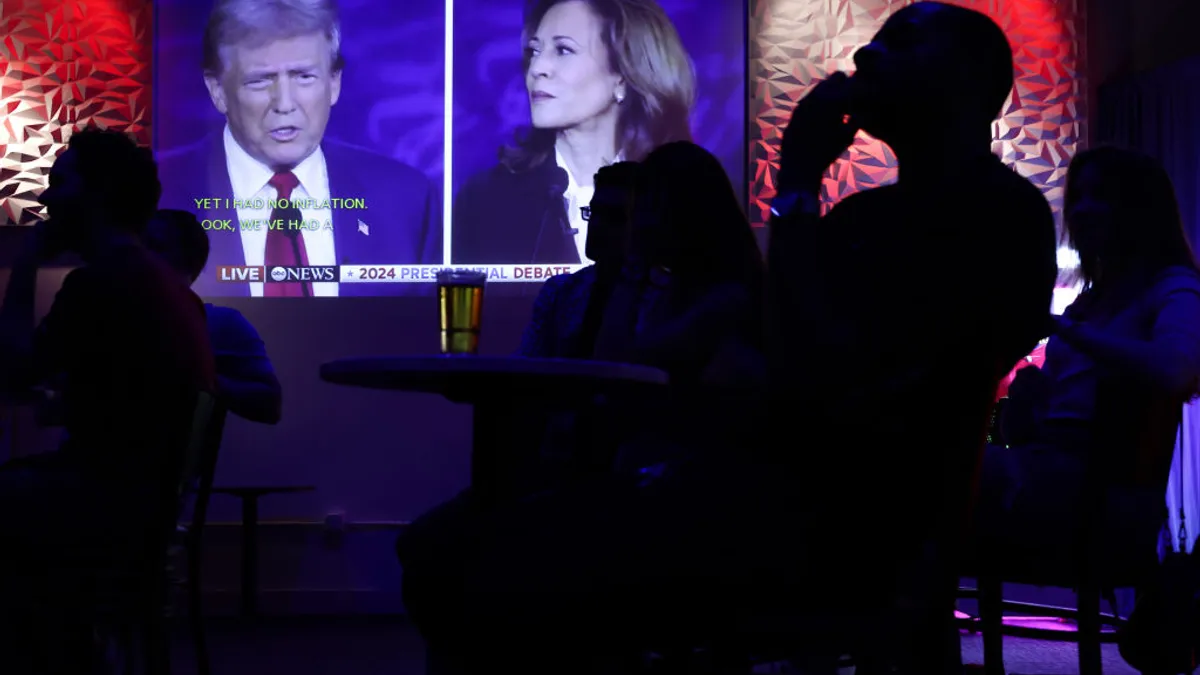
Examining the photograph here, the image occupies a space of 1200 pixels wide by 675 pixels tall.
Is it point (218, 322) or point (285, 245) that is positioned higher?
point (285, 245)

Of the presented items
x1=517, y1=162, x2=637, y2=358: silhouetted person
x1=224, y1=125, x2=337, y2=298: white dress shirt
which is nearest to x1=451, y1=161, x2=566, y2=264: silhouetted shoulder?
x1=224, y1=125, x2=337, y2=298: white dress shirt

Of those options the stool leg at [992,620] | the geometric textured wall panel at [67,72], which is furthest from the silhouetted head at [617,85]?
the stool leg at [992,620]

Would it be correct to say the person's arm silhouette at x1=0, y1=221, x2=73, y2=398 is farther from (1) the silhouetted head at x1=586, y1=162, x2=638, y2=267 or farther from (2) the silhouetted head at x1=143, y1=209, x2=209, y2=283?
(2) the silhouetted head at x1=143, y1=209, x2=209, y2=283

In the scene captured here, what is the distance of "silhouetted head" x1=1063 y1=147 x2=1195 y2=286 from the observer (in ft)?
7.27

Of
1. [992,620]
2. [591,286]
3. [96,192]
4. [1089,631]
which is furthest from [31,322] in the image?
[1089,631]

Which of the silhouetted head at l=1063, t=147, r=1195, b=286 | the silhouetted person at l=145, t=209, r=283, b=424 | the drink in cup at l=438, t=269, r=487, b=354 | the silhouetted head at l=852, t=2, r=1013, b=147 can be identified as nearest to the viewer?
the silhouetted head at l=852, t=2, r=1013, b=147

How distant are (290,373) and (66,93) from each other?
1.63m

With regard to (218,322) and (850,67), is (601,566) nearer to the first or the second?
(218,322)

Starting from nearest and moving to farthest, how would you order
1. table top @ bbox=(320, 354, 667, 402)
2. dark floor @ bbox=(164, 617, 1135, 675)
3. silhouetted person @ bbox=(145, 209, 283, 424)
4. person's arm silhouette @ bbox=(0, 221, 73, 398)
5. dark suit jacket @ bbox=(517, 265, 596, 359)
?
table top @ bbox=(320, 354, 667, 402)
person's arm silhouette @ bbox=(0, 221, 73, 398)
dark suit jacket @ bbox=(517, 265, 596, 359)
dark floor @ bbox=(164, 617, 1135, 675)
silhouetted person @ bbox=(145, 209, 283, 424)

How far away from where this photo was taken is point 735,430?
117 centimetres

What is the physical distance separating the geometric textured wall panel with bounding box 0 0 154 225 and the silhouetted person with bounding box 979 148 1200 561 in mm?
4142

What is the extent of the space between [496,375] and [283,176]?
3.58 metres

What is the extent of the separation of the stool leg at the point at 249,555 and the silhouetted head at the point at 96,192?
220cm

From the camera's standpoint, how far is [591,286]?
2.63 meters
